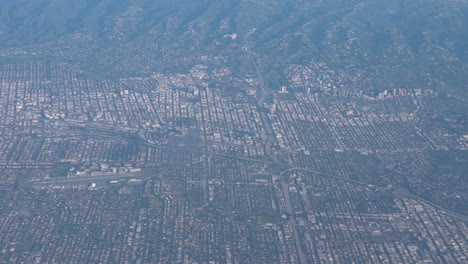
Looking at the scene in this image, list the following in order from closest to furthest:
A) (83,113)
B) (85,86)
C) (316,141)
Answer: (316,141) → (83,113) → (85,86)

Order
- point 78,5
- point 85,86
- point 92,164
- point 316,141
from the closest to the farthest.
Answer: point 92,164, point 316,141, point 85,86, point 78,5

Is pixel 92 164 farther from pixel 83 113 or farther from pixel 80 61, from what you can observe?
pixel 80 61

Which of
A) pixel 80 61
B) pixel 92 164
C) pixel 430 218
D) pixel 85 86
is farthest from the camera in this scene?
pixel 80 61

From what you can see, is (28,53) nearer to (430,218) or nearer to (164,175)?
(164,175)

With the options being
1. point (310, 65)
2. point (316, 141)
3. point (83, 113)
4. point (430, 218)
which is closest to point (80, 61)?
point (83, 113)

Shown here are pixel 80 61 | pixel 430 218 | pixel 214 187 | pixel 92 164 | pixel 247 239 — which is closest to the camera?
pixel 247 239

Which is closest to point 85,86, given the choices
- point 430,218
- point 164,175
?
point 164,175

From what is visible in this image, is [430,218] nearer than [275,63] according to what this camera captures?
Yes

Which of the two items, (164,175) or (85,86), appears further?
(85,86)

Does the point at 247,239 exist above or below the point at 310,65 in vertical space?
above
